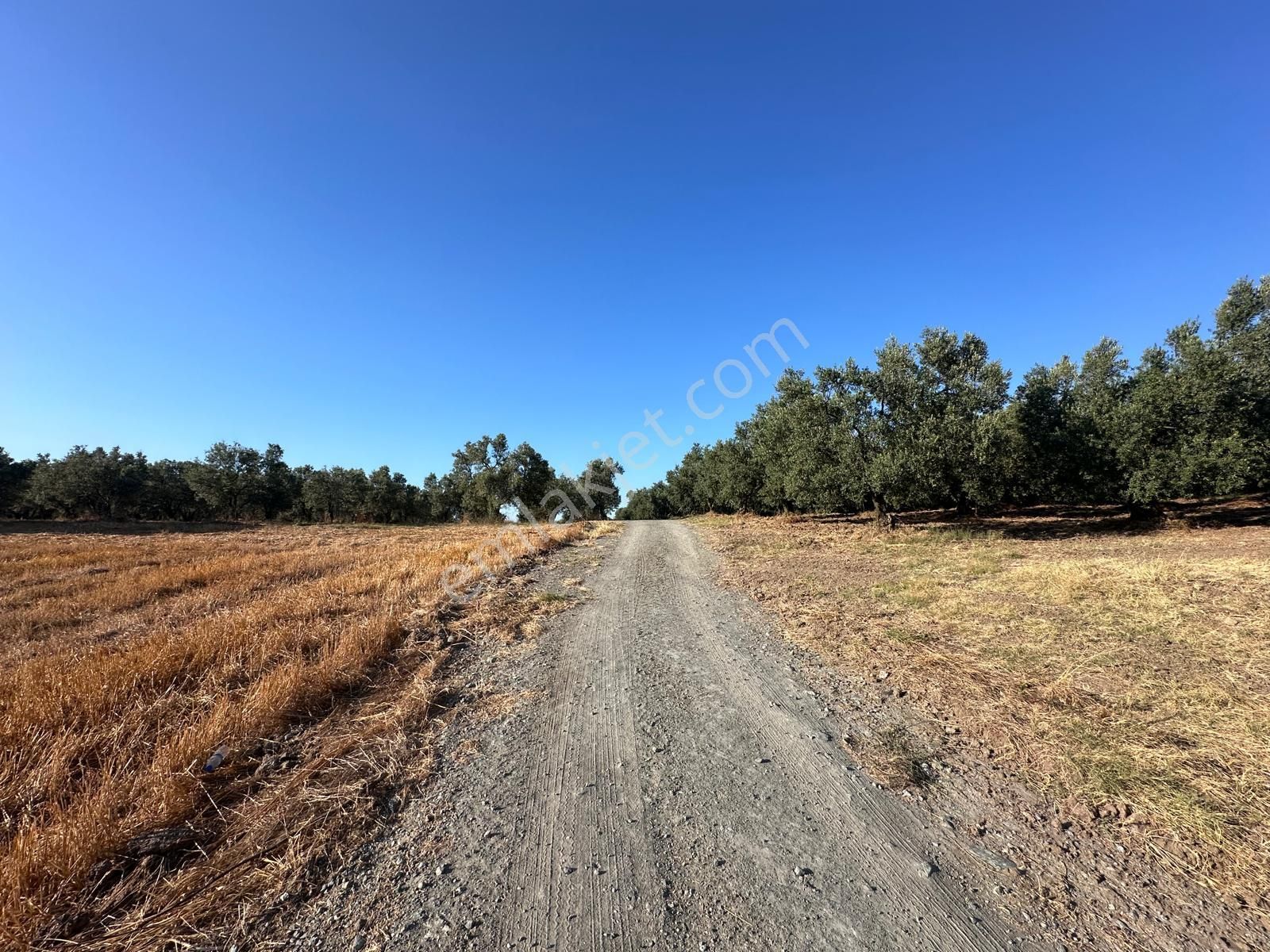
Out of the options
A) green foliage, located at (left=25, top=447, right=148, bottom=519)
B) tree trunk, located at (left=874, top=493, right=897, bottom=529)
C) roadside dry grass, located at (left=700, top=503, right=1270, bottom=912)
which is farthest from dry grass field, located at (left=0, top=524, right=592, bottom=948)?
green foliage, located at (left=25, top=447, right=148, bottom=519)

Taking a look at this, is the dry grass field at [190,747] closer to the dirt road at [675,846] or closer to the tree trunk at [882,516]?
the dirt road at [675,846]

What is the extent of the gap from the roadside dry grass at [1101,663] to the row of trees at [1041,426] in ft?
20.5

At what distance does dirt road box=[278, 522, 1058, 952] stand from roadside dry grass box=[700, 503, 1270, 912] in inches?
53.5

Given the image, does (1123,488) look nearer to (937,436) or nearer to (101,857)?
(937,436)

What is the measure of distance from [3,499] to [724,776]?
90.5 metres

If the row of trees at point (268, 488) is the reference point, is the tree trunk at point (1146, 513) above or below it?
below

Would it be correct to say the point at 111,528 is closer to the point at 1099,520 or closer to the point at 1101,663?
the point at 1101,663

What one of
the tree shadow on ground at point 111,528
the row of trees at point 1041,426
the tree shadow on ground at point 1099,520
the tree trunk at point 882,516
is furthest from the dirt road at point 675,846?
the tree shadow on ground at point 111,528

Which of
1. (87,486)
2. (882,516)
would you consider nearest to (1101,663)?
(882,516)

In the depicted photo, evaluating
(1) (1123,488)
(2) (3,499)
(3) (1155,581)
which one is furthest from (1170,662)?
(2) (3,499)

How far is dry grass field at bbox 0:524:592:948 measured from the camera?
2.69 m

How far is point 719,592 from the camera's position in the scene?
416 inches

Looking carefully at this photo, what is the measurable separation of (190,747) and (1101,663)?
9704 mm

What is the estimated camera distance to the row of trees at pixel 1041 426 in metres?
18.0
